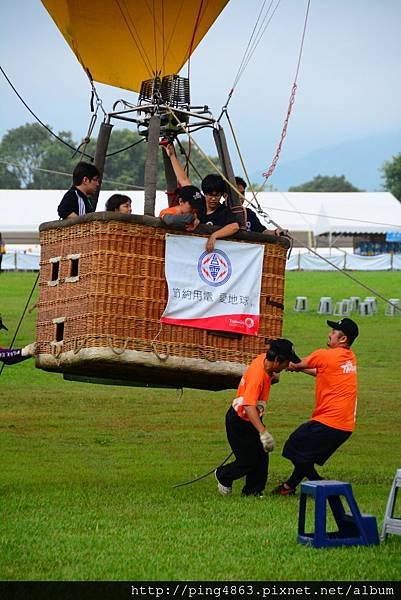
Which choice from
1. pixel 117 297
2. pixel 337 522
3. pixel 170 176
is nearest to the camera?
pixel 337 522

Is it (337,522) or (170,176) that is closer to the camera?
(337,522)

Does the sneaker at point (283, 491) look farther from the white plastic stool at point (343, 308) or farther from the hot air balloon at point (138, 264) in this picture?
the white plastic stool at point (343, 308)

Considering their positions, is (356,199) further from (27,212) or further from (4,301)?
(4,301)

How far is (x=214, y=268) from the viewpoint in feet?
33.4

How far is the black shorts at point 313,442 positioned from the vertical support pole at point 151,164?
2.22 metres

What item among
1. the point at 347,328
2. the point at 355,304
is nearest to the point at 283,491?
the point at 347,328

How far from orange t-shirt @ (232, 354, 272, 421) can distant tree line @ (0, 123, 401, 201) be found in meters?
62.2

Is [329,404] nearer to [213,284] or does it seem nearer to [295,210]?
[213,284]

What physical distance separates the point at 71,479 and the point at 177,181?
9.83 feet

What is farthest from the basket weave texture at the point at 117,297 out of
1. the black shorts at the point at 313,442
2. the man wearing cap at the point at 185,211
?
the black shorts at the point at 313,442

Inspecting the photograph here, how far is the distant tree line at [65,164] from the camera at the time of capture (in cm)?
9025

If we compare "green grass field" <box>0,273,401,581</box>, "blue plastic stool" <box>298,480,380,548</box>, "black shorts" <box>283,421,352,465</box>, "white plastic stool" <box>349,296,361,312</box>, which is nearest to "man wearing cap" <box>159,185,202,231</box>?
"black shorts" <box>283,421,352,465</box>

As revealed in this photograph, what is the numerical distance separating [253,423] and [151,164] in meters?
2.25

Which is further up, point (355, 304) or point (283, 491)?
point (355, 304)
